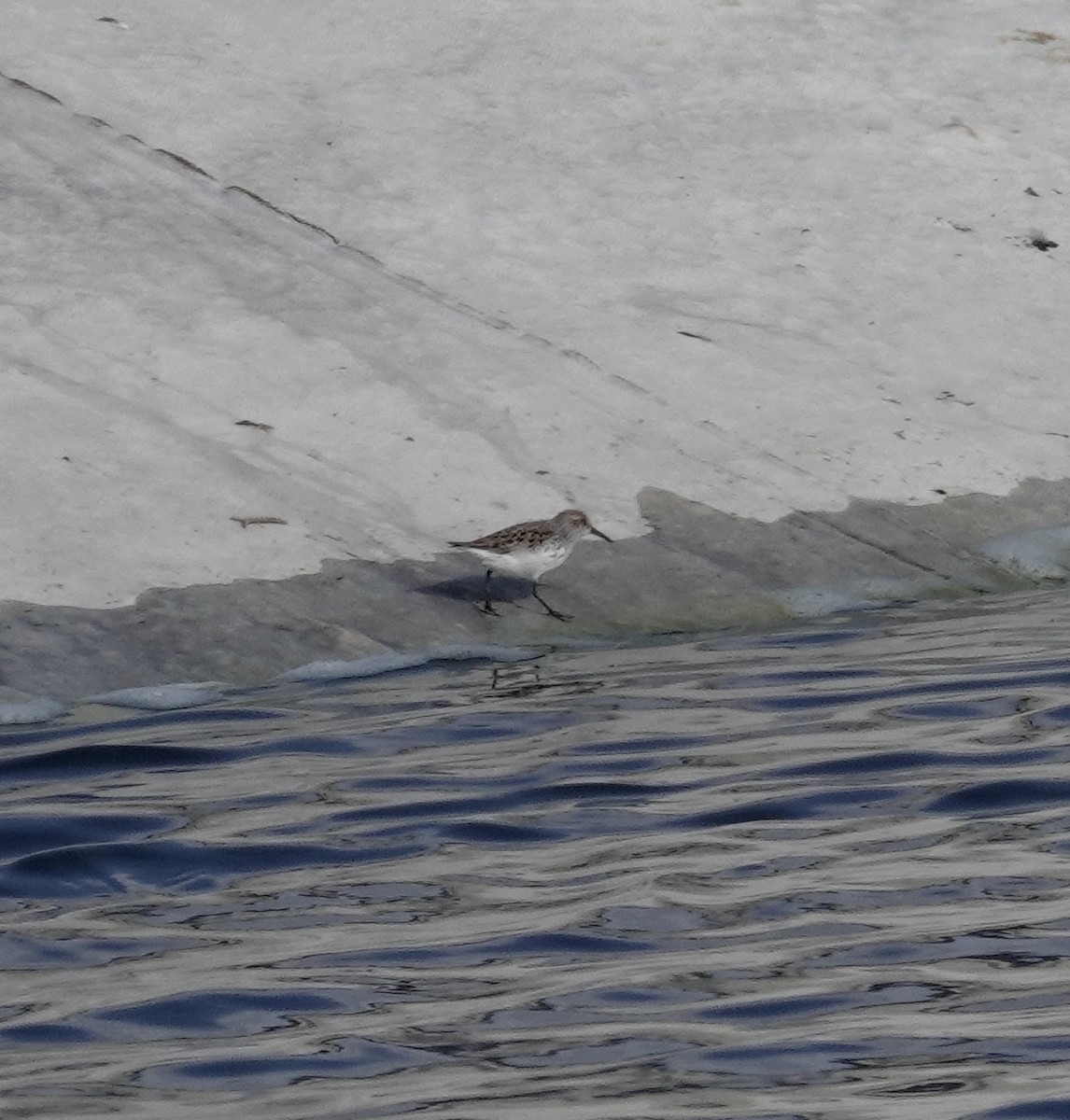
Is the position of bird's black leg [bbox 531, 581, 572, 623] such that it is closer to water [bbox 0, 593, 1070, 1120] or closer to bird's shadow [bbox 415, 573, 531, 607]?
bird's shadow [bbox 415, 573, 531, 607]

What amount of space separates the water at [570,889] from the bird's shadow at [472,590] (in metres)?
0.31

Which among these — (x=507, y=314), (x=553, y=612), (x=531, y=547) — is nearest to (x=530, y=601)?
(x=553, y=612)

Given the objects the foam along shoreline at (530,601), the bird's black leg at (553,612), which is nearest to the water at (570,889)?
the foam along shoreline at (530,601)

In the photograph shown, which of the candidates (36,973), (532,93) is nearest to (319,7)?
(532,93)

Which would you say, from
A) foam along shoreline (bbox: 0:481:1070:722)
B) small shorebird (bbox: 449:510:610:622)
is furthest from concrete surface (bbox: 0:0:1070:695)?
small shorebird (bbox: 449:510:610:622)

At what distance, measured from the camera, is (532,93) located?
11.3 metres

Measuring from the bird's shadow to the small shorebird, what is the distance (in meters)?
0.02

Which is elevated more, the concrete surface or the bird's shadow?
the concrete surface

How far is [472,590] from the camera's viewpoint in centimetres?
838

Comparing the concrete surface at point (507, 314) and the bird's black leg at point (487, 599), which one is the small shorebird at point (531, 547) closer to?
the bird's black leg at point (487, 599)

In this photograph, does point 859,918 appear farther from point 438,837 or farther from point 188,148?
point 188,148

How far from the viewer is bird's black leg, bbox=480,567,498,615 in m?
8.36

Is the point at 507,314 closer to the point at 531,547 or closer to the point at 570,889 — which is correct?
the point at 531,547

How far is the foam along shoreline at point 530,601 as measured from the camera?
25.1 feet
